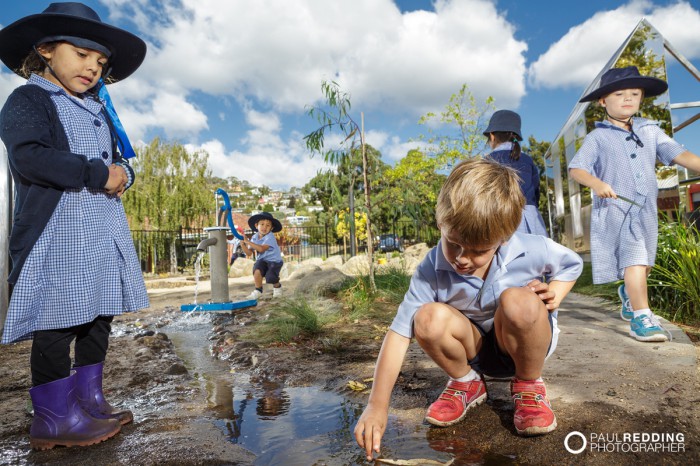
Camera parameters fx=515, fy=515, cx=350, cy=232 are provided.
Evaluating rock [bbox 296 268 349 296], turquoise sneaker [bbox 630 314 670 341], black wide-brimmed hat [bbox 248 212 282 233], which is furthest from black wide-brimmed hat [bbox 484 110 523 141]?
black wide-brimmed hat [bbox 248 212 282 233]

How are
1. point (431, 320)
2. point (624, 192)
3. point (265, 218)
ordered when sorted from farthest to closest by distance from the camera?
point (265, 218)
point (624, 192)
point (431, 320)

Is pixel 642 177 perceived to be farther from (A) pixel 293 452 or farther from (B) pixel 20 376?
(B) pixel 20 376

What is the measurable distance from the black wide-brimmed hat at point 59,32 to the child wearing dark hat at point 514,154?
2.56 meters

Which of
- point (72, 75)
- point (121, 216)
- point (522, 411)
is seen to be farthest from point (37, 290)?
point (522, 411)

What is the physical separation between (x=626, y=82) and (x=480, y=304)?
246cm

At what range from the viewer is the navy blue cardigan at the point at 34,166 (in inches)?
78.8

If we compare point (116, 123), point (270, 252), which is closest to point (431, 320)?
point (116, 123)

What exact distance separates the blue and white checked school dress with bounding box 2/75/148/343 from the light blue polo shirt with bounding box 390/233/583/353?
1258mm

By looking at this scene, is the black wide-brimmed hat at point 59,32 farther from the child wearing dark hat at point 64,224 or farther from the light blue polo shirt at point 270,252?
the light blue polo shirt at point 270,252

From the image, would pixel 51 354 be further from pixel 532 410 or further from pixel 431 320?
pixel 532 410

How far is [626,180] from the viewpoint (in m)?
3.49

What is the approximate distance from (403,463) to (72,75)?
208cm

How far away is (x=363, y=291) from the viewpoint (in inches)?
220

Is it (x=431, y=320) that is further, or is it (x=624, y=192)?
(x=624, y=192)
